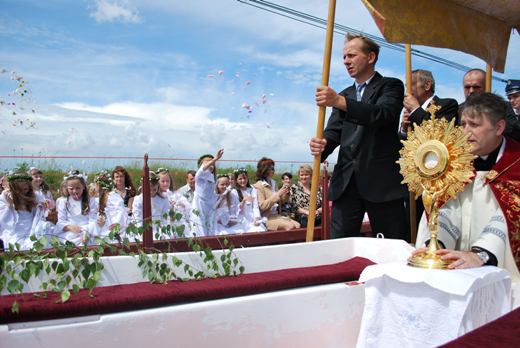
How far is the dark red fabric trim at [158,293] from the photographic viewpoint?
2076 millimetres

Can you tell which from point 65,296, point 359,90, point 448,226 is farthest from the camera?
point 359,90

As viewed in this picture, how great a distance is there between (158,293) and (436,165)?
1368mm

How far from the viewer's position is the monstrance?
2.41m

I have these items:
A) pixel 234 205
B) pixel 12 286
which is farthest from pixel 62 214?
pixel 12 286

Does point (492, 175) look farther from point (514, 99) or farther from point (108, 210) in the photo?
point (108, 210)

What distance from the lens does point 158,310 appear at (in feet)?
7.19

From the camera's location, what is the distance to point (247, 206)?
24.8ft

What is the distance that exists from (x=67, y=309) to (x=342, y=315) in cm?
133

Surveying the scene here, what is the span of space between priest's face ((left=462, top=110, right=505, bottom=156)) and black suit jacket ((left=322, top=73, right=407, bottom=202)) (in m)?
0.73

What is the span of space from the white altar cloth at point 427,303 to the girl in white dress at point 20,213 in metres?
4.62

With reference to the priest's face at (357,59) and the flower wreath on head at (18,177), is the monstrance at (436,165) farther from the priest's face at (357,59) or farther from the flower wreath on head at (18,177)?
the flower wreath on head at (18,177)

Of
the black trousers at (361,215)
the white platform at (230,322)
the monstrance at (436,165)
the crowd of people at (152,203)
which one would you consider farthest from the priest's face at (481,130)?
the crowd of people at (152,203)

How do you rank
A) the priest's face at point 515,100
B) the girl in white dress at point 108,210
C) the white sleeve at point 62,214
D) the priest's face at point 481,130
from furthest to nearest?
the girl in white dress at point 108,210 → the white sleeve at point 62,214 → the priest's face at point 515,100 → the priest's face at point 481,130

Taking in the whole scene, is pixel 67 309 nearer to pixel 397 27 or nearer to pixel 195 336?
pixel 195 336
